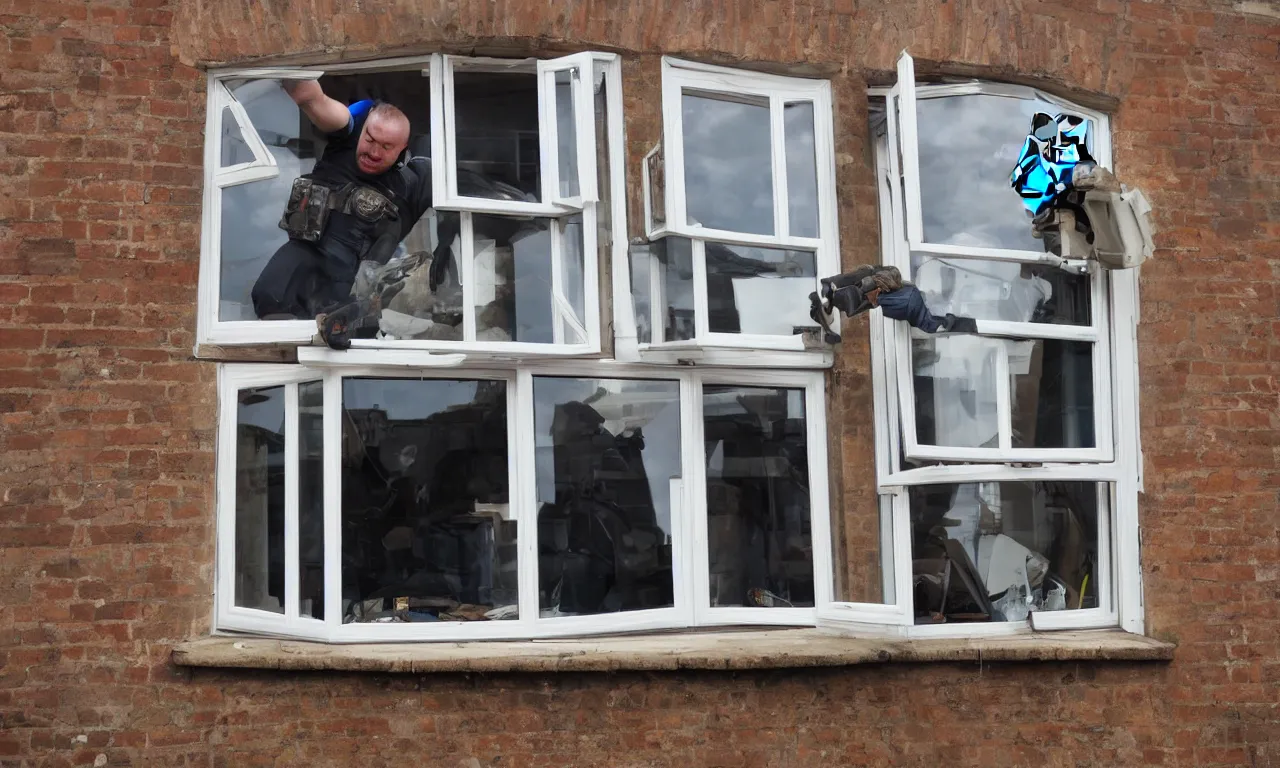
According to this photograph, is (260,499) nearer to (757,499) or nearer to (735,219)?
(757,499)

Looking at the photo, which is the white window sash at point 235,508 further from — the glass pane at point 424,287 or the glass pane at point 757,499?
the glass pane at point 757,499

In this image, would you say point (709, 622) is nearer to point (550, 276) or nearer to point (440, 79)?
point (550, 276)

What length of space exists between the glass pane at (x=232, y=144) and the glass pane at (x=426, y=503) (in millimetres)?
1029

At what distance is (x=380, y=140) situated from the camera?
5215mm

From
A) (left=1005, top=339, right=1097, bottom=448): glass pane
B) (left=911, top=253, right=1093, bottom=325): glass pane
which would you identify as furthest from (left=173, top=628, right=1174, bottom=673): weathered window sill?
(left=911, top=253, right=1093, bottom=325): glass pane

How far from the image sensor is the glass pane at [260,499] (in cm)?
507

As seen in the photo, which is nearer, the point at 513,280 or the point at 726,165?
the point at 513,280

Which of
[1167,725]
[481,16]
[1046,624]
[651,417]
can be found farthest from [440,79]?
[1167,725]

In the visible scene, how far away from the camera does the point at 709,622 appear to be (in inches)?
211

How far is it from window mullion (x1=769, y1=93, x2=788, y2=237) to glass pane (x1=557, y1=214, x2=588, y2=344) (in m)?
0.87

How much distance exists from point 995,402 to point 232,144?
3.42 m

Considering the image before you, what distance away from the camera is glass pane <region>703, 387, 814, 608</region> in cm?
544

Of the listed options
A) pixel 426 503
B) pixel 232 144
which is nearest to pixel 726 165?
pixel 426 503

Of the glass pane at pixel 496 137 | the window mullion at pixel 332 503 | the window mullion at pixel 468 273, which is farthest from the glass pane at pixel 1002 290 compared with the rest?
the window mullion at pixel 332 503
